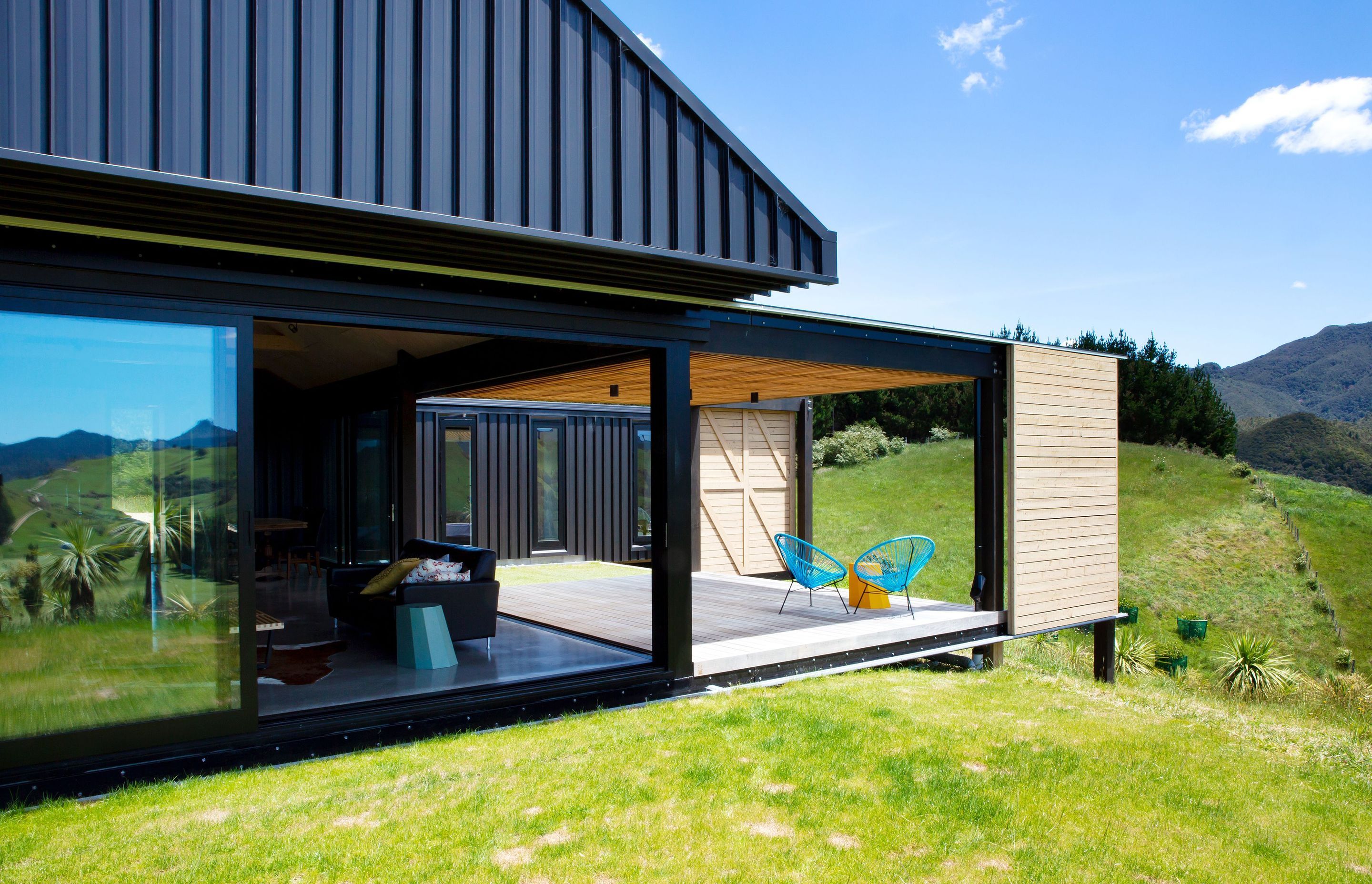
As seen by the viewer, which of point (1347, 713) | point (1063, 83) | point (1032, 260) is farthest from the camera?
point (1032, 260)

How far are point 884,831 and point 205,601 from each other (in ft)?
9.75

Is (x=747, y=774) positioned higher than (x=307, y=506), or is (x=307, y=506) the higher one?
(x=307, y=506)

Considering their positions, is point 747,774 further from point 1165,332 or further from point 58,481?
point 1165,332

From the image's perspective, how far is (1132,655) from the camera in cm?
1144

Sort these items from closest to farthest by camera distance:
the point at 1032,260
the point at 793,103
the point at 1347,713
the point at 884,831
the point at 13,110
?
the point at 13,110, the point at 884,831, the point at 1347,713, the point at 793,103, the point at 1032,260

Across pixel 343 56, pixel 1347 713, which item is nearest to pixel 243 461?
pixel 343 56

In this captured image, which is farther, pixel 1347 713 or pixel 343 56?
pixel 1347 713

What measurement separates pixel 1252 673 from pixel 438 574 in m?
9.98

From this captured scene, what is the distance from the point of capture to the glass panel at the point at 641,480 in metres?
13.5

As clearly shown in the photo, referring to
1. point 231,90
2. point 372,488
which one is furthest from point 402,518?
point 231,90

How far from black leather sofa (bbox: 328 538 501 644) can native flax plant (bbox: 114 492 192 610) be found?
2202 mm

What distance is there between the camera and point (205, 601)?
3752 millimetres

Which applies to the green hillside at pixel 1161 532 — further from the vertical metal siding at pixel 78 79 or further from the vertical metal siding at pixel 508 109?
the vertical metal siding at pixel 78 79

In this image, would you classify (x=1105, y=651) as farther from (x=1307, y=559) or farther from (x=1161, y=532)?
(x=1161, y=532)
